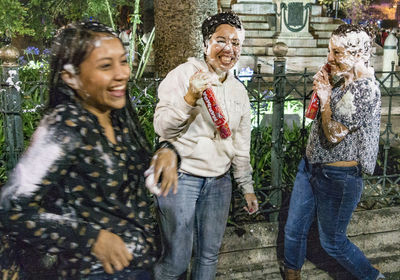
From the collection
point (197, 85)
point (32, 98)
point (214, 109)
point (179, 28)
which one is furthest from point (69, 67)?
point (32, 98)

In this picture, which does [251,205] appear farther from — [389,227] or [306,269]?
[389,227]

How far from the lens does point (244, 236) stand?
14.7 ft

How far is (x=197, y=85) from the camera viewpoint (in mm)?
2740

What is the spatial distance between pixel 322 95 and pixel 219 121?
916 mm

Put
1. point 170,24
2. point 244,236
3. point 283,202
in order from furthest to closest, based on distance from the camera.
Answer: point 170,24 → point 283,202 → point 244,236

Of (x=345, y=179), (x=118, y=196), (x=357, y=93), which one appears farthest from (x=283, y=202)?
(x=118, y=196)

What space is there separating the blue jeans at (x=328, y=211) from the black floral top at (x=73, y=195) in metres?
1.74

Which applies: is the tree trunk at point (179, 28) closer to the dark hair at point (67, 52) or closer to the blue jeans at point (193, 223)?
the blue jeans at point (193, 223)

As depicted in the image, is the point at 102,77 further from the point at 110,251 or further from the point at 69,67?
the point at 110,251

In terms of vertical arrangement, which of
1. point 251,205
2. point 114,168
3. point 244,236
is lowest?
point 244,236

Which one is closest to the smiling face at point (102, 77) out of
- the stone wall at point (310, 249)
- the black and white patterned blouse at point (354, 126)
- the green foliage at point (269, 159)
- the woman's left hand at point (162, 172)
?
the woman's left hand at point (162, 172)

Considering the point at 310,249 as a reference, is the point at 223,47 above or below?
above

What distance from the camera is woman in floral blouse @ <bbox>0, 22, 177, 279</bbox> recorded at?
1.82 metres

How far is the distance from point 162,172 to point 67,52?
75 centimetres
